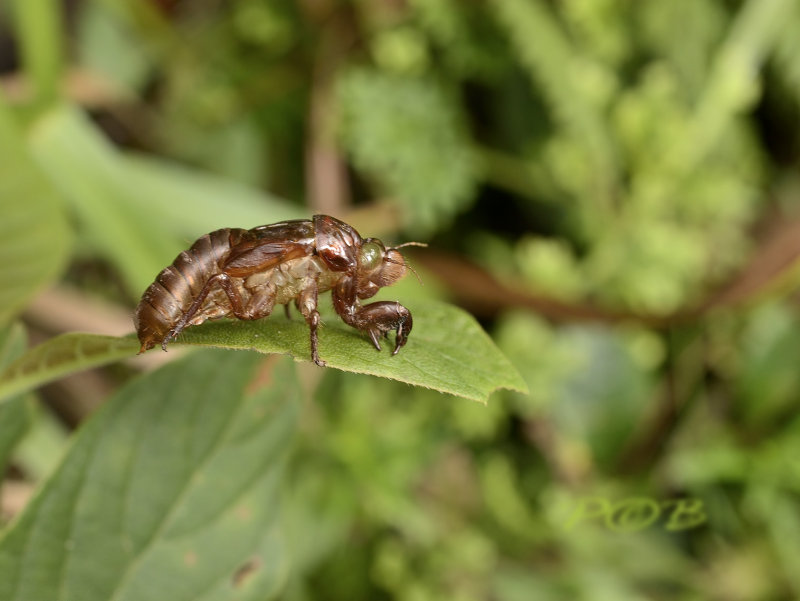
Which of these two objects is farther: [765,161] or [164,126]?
[164,126]

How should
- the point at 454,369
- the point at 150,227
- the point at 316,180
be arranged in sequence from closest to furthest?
the point at 454,369 < the point at 150,227 < the point at 316,180

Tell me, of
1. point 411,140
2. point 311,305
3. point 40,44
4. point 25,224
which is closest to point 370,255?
point 311,305

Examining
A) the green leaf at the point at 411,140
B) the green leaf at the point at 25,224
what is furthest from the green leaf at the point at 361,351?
the green leaf at the point at 411,140

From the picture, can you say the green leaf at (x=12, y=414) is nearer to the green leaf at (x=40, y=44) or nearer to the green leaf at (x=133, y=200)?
the green leaf at (x=133, y=200)

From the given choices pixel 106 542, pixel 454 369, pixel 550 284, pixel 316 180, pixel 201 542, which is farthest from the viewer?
pixel 316 180

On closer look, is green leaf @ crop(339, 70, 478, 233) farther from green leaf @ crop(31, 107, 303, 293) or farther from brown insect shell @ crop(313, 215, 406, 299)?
brown insect shell @ crop(313, 215, 406, 299)

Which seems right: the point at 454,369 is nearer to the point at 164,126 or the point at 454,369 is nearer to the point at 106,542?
the point at 106,542

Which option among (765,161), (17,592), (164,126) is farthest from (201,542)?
(765,161)
